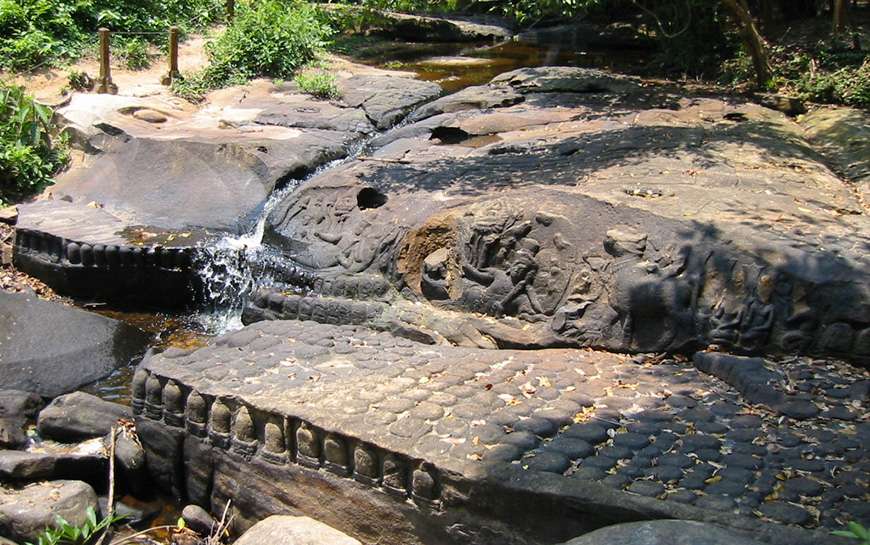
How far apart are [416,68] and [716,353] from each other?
34.4 feet

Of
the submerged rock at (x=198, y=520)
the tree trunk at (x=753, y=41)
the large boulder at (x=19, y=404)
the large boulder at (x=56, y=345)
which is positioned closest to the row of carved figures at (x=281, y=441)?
the submerged rock at (x=198, y=520)

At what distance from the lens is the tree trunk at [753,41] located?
10.7 metres

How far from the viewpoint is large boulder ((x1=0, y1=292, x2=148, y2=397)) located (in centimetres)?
676

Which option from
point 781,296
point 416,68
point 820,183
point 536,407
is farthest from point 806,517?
point 416,68

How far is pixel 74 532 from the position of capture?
486 centimetres

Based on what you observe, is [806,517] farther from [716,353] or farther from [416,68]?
→ [416,68]

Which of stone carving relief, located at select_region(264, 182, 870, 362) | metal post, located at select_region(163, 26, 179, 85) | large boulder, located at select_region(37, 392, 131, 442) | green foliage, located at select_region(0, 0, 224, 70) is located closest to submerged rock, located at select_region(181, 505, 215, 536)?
large boulder, located at select_region(37, 392, 131, 442)

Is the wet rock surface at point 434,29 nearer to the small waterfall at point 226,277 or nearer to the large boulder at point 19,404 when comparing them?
the small waterfall at point 226,277

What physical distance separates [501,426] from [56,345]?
13.5 feet

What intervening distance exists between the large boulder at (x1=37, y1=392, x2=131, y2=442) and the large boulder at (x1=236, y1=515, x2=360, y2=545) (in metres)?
1.84

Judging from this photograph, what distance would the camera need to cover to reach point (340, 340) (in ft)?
19.4

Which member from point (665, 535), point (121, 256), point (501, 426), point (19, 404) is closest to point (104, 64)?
point (121, 256)

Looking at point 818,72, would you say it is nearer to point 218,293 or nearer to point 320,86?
point 320,86

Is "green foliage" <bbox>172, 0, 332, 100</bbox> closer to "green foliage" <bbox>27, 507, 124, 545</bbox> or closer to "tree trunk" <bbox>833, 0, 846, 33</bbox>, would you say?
"tree trunk" <bbox>833, 0, 846, 33</bbox>
